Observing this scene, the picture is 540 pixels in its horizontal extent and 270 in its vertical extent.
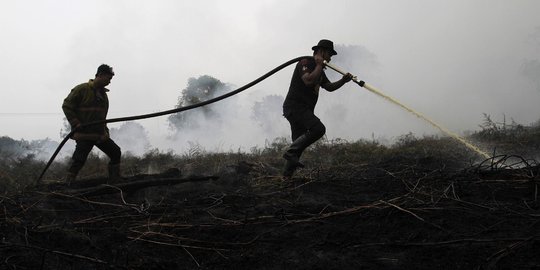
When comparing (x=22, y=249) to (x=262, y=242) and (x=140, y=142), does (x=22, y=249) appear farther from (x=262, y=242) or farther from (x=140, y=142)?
(x=140, y=142)

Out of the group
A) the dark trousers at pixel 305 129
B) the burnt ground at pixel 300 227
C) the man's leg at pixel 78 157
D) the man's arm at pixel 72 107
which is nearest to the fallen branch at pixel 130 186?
the burnt ground at pixel 300 227

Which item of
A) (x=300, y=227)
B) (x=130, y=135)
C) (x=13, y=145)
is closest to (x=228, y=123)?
(x=130, y=135)

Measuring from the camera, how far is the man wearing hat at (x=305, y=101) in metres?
4.89

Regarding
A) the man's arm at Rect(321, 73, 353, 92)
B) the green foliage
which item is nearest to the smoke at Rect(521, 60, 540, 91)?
the green foliage

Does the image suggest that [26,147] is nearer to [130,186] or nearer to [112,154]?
[112,154]

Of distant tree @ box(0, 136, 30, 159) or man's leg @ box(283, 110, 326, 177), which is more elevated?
distant tree @ box(0, 136, 30, 159)

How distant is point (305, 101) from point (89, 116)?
2.74 m

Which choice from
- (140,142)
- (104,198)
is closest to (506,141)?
(104,198)

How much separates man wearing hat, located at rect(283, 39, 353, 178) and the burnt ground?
0.71 m

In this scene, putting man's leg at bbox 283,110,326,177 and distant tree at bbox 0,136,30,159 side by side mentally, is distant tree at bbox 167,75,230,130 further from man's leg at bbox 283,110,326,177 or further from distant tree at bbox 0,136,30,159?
man's leg at bbox 283,110,326,177

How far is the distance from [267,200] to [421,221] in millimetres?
1403

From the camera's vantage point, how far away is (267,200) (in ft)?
12.4

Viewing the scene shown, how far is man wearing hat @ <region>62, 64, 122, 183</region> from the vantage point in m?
5.48

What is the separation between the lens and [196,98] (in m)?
22.2
